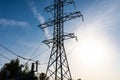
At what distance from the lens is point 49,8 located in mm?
28531

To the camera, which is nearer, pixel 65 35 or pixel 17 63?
pixel 65 35

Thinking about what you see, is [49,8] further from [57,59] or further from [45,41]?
[57,59]

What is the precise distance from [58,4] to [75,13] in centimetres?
433

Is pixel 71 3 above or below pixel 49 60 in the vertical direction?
above

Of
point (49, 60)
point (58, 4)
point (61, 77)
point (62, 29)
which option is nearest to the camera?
point (61, 77)

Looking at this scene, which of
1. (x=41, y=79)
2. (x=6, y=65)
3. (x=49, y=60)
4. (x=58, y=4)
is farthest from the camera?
(x=6, y=65)

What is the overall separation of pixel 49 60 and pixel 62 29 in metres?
5.45

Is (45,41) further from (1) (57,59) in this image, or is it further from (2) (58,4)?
(2) (58,4)

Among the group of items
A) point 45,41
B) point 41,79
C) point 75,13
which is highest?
point 75,13

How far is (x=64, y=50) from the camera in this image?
964 inches

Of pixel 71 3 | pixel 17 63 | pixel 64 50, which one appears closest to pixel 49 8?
pixel 71 3

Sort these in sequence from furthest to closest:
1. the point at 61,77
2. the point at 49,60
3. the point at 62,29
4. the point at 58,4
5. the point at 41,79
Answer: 1. the point at 41,79
2. the point at 58,4
3. the point at 62,29
4. the point at 49,60
5. the point at 61,77

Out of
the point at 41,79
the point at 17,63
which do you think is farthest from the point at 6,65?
the point at 41,79

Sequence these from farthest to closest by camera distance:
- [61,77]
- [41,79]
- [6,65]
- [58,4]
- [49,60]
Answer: [6,65] < [41,79] < [58,4] < [49,60] < [61,77]
